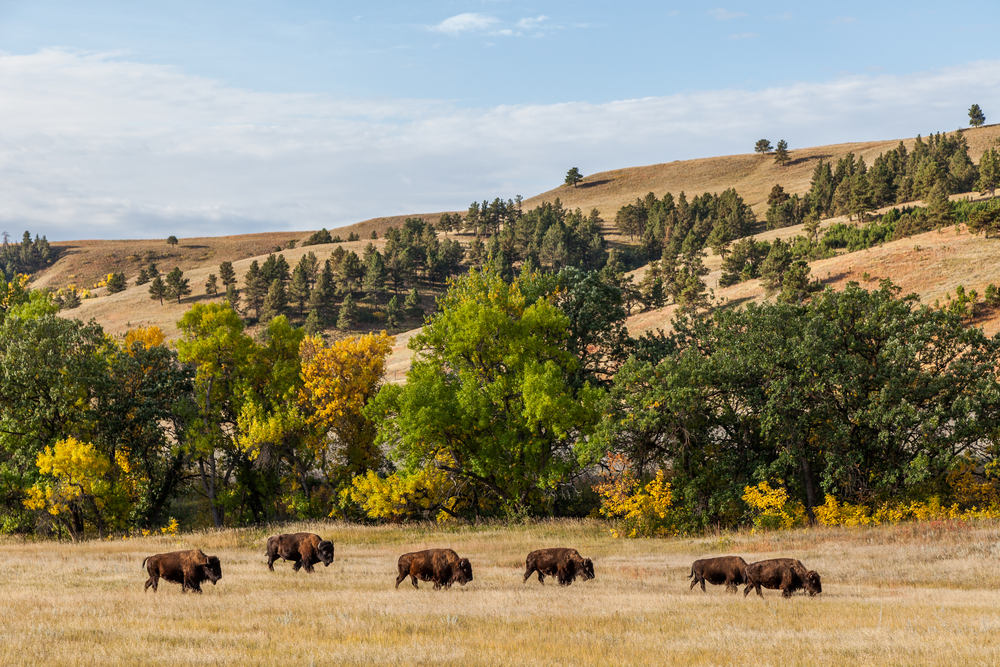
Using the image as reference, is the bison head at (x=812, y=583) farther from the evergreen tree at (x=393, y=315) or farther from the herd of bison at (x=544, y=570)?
the evergreen tree at (x=393, y=315)

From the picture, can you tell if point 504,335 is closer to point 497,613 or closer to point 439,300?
point 439,300

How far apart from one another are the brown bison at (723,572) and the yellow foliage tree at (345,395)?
80.0 ft

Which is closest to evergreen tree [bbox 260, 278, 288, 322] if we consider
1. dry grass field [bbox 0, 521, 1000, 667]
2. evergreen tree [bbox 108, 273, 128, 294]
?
evergreen tree [bbox 108, 273, 128, 294]

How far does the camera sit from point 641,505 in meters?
34.6

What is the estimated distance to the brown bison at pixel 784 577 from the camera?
19.9 meters

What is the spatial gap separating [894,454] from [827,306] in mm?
7257

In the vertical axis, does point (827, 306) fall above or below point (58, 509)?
above

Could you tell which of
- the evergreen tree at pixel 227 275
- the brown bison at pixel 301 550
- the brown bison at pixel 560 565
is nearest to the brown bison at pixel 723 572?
the brown bison at pixel 560 565

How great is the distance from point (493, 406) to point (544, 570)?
18403 mm

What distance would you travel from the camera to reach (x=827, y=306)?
36.4 meters

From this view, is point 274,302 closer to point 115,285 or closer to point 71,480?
point 115,285

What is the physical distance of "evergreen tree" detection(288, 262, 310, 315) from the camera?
128750mm

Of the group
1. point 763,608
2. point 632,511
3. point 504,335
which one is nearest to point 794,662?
point 763,608

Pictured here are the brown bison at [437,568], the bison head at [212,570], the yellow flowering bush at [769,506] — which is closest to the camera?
the bison head at [212,570]
